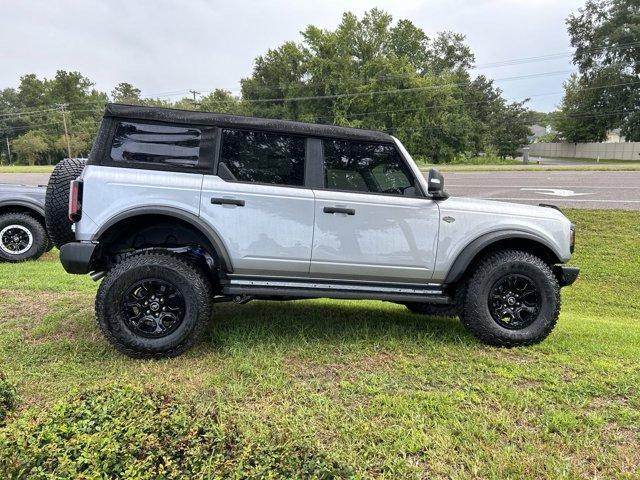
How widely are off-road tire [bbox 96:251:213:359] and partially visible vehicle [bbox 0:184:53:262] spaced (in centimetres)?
476

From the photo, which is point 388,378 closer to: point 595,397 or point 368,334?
point 368,334

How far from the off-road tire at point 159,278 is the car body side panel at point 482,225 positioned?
190 cm

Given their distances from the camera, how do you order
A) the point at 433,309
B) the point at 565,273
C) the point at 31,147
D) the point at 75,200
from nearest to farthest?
1. the point at 75,200
2. the point at 565,273
3. the point at 433,309
4. the point at 31,147

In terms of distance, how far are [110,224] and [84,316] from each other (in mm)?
1431

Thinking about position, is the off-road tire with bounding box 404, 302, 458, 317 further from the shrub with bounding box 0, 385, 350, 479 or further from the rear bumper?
the rear bumper

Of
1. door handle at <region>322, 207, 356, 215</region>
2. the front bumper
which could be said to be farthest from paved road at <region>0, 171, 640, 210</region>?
door handle at <region>322, 207, 356, 215</region>

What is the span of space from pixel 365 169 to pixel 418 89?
42.6 meters

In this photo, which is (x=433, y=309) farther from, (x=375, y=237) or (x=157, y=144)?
(x=157, y=144)

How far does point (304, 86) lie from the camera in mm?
48688

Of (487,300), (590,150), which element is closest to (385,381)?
(487,300)

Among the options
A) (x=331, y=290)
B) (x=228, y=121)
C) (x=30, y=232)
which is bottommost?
(x=30, y=232)

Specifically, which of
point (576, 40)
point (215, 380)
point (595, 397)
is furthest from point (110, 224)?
point (576, 40)

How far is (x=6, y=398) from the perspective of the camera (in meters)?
2.54

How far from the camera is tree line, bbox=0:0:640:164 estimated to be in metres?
44.4
